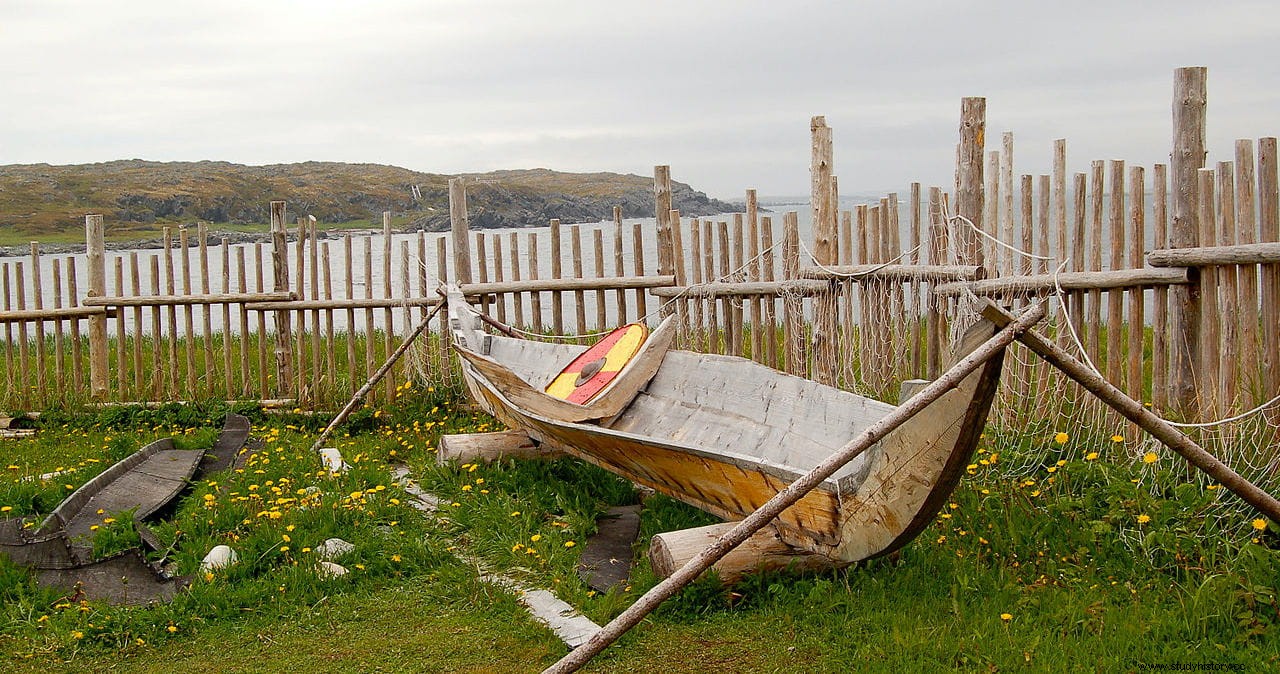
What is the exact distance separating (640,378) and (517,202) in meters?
29.4

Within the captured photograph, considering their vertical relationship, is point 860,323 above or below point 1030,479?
above

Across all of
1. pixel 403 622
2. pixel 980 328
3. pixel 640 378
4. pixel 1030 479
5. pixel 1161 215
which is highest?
pixel 1161 215

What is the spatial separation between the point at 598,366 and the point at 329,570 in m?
2.51

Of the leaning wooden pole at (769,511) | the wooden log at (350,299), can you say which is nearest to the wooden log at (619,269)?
the wooden log at (350,299)

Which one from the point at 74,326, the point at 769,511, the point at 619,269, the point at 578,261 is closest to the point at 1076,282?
the point at 769,511

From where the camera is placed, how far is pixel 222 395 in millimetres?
9117

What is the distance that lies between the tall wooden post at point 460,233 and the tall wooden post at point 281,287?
4.89ft

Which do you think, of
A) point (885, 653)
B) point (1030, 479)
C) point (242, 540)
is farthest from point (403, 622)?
point (1030, 479)

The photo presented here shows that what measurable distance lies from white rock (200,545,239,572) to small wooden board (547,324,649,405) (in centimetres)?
228

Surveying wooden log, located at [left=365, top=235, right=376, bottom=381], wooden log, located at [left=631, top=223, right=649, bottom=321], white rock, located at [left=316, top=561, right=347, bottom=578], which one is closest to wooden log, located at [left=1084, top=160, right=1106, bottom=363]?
wooden log, located at [left=631, top=223, right=649, bottom=321]

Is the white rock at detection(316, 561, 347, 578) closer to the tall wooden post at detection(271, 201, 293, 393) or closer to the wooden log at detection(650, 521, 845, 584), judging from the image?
the wooden log at detection(650, 521, 845, 584)

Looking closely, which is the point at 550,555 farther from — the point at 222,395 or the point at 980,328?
the point at 222,395

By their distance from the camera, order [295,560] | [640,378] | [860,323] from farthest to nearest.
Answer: [860,323] < [640,378] < [295,560]

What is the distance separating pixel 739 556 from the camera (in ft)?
14.5
